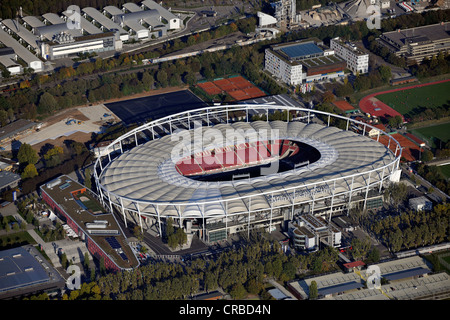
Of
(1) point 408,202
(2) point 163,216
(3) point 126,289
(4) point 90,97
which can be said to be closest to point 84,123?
(4) point 90,97

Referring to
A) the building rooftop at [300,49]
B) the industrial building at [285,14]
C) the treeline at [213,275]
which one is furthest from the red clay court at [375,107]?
the treeline at [213,275]

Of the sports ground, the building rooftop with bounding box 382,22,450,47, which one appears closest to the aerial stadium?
the sports ground

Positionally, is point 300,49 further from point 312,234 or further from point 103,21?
point 312,234

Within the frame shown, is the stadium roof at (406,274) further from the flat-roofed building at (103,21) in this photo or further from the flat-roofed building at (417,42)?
the flat-roofed building at (103,21)

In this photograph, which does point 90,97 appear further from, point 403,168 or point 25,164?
point 403,168

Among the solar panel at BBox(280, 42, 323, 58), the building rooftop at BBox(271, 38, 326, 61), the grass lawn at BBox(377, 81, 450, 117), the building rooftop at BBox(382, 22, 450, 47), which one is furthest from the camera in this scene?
the building rooftop at BBox(382, 22, 450, 47)

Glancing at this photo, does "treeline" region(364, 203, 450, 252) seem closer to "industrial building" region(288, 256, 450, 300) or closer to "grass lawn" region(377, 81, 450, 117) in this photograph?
"industrial building" region(288, 256, 450, 300)
